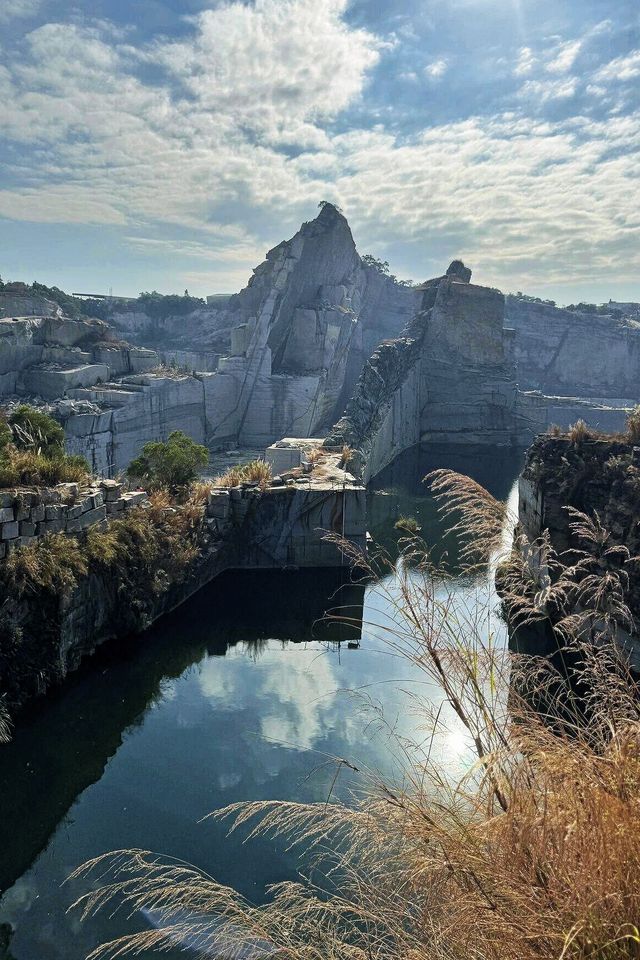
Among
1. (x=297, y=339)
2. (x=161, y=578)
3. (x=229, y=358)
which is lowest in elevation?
(x=161, y=578)

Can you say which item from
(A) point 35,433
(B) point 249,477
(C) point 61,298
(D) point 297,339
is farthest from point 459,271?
(A) point 35,433

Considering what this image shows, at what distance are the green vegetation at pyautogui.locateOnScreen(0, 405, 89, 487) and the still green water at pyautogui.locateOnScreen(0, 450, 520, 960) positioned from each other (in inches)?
142

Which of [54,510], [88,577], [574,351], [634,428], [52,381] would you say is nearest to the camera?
[54,510]

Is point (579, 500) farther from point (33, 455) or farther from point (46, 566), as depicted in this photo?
point (33, 455)

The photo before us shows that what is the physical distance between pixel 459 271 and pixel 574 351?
63.8ft

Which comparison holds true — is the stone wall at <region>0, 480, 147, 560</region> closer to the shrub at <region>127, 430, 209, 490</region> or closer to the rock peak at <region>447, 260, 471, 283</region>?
the shrub at <region>127, 430, 209, 490</region>

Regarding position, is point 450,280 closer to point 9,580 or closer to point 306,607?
point 306,607

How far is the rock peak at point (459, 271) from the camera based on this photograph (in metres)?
51.9

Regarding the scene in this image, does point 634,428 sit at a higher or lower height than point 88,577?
higher

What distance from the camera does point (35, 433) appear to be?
15.1 meters

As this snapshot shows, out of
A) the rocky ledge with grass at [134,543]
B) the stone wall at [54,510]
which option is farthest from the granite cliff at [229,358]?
the stone wall at [54,510]

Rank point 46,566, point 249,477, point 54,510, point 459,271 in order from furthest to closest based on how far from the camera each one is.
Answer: point 459,271
point 249,477
point 54,510
point 46,566

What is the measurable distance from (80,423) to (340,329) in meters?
24.0

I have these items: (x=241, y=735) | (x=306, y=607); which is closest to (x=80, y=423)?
(x=306, y=607)
